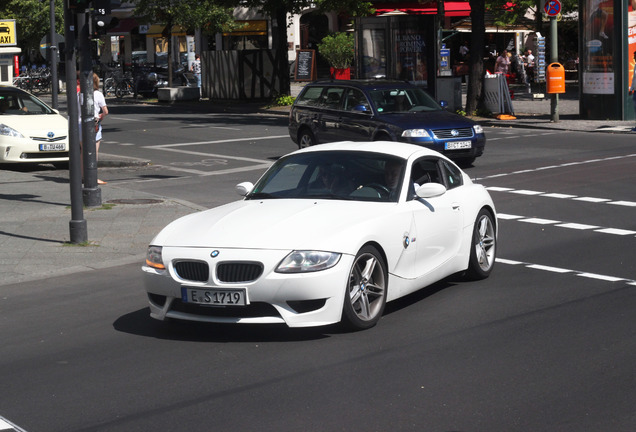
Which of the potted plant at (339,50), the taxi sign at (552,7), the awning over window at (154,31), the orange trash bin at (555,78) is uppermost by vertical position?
the awning over window at (154,31)

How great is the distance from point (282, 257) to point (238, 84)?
3629cm

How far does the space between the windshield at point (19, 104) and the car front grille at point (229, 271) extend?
15.4 meters

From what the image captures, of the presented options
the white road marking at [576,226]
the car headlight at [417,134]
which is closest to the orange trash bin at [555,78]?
the car headlight at [417,134]

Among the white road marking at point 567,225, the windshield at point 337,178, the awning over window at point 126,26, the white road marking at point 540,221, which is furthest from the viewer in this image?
the awning over window at point 126,26

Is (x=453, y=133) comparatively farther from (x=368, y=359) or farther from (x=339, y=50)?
(x=339, y=50)

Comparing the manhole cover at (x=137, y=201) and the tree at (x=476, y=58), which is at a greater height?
the tree at (x=476, y=58)

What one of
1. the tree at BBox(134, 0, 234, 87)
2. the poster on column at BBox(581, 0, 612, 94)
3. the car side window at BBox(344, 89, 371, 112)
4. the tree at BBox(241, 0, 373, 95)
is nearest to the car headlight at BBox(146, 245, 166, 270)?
the car side window at BBox(344, 89, 371, 112)

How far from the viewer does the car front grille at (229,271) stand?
7016 millimetres

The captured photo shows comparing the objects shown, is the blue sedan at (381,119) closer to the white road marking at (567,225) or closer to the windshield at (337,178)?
the white road marking at (567,225)

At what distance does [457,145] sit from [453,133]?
26cm

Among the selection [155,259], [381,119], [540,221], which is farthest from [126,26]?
[155,259]

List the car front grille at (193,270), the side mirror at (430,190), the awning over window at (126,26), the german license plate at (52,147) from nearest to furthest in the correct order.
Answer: the car front grille at (193,270), the side mirror at (430,190), the german license plate at (52,147), the awning over window at (126,26)

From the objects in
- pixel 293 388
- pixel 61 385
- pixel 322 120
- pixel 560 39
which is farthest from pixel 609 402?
pixel 560 39

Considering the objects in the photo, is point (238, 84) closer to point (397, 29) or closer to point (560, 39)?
point (397, 29)
